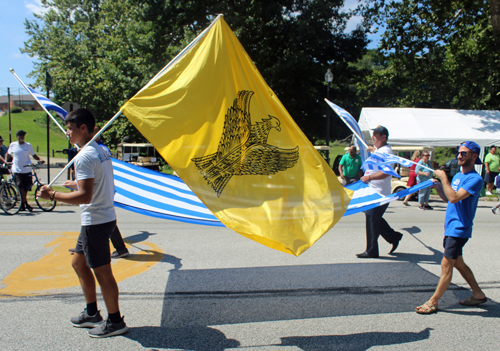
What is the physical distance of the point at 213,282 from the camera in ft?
15.8

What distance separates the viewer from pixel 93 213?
3393mm

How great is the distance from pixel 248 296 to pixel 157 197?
1.73 meters

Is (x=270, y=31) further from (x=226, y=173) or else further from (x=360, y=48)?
(x=226, y=173)

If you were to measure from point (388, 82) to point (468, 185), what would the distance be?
852 inches

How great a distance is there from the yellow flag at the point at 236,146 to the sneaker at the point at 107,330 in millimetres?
1310

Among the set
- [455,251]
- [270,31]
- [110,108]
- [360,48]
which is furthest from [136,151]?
[455,251]

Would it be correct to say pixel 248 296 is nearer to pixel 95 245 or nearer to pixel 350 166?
pixel 95 245

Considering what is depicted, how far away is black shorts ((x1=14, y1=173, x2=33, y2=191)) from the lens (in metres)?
9.73

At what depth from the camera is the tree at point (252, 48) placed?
22672 millimetres

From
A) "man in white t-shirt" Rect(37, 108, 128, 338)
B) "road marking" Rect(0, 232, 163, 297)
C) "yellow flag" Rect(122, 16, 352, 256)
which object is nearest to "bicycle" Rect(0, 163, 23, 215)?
"road marking" Rect(0, 232, 163, 297)

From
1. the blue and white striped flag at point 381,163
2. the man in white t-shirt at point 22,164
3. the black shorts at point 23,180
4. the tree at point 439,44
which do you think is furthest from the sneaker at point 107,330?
the tree at point 439,44

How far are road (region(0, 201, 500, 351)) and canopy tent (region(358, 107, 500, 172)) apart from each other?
10161 millimetres

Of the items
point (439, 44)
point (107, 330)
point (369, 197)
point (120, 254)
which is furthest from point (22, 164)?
point (439, 44)

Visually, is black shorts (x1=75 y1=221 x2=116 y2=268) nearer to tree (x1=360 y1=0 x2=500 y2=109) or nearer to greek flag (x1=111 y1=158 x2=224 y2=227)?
greek flag (x1=111 y1=158 x2=224 y2=227)
